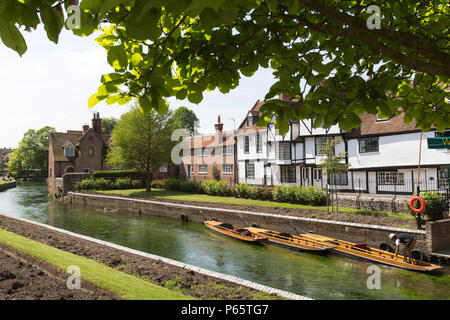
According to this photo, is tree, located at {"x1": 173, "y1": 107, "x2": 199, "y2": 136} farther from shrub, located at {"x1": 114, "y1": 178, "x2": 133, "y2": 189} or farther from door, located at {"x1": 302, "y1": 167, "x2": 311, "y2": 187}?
door, located at {"x1": 302, "y1": 167, "x2": 311, "y2": 187}

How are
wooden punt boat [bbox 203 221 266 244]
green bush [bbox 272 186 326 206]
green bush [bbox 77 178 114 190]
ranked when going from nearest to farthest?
wooden punt boat [bbox 203 221 266 244]
green bush [bbox 272 186 326 206]
green bush [bbox 77 178 114 190]

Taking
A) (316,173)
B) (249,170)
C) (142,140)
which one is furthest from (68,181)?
(316,173)

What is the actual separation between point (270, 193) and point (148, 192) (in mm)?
17783

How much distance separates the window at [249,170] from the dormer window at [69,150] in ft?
110

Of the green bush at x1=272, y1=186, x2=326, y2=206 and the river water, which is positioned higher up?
the green bush at x1=272, y1=186, x2=326, y2=206

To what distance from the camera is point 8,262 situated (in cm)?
838

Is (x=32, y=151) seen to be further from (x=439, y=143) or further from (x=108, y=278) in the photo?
(x=439, y=143)

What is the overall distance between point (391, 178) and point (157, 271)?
24.5 m

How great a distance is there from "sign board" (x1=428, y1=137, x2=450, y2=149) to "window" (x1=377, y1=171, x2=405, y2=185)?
9866 mm

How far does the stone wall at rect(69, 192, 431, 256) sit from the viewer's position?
1645cm

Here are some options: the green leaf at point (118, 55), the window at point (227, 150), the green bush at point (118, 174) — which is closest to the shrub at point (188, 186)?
the window at point (227, 150)

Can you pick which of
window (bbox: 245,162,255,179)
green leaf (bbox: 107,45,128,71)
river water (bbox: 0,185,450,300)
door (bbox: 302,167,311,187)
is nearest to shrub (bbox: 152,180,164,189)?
window (bbox: 245,162,255,179)

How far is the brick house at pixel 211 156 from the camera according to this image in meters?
43.5

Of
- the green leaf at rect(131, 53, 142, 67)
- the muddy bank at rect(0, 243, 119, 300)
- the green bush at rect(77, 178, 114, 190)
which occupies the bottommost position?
the muddy bank at rect(0, 243, 119, 300)
